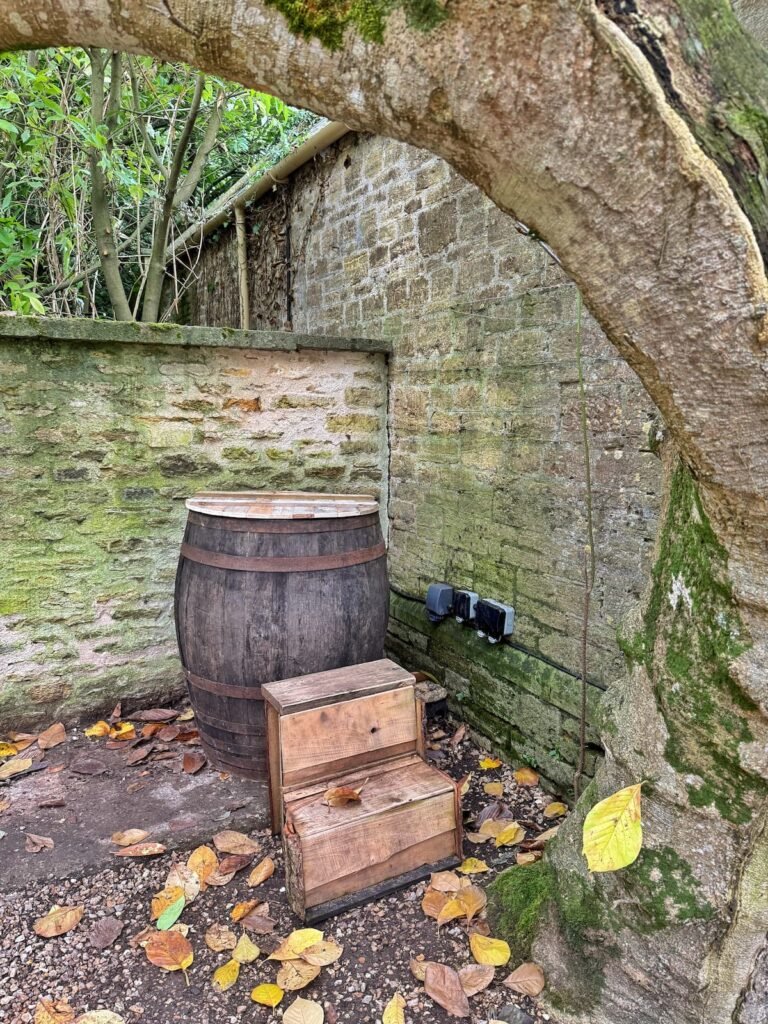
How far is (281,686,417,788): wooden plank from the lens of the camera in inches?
80.6

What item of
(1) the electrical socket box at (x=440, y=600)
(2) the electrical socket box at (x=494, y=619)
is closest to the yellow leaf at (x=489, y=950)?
(2) the electrical socket box at (x=494, y=619)

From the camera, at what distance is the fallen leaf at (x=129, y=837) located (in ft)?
Result: 7.42

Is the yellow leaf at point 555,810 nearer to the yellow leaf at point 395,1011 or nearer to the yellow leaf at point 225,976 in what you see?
the yellow leaf at point 395,1011

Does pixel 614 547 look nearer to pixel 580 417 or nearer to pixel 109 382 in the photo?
pixel 580 417

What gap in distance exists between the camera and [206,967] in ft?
5.83

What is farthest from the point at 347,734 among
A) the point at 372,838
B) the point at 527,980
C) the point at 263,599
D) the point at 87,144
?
the point at 87,144

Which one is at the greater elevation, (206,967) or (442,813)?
(442,813)

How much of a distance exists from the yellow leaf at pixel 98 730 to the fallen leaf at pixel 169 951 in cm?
130

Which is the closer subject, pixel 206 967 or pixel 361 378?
pixel 206 967

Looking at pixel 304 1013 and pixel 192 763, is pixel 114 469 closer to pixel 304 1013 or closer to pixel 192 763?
pixel 192 763

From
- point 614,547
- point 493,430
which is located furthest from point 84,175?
point 614,547

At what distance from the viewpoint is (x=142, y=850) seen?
221 centimetres

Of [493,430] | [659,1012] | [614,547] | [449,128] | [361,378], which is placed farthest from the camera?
[361,378]

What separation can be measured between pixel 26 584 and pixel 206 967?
1.81 m
